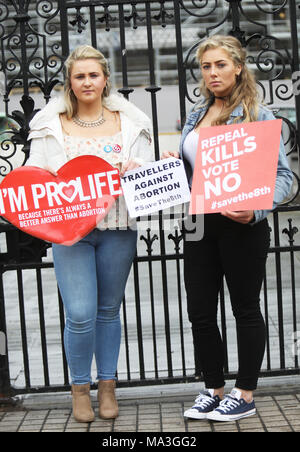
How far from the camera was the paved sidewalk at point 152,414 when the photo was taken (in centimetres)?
387

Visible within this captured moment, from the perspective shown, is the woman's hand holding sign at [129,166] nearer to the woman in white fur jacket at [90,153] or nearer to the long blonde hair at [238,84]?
the woman in white fur jacket at [90,153]

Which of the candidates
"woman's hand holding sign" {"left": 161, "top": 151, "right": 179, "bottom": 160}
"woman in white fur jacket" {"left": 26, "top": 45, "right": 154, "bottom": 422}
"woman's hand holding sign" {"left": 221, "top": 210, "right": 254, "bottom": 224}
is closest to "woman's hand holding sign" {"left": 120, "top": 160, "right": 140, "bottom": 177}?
"woman in white fur jacket" {"left": 26, "top": 45, "right": 154, "bottom": 422}

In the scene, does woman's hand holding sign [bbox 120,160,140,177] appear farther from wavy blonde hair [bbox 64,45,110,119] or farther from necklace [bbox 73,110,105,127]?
wavy blonde hair [bbox 64,45,110,119]

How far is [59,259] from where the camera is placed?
379cm

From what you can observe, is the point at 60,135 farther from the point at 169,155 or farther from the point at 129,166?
the point at 169,155

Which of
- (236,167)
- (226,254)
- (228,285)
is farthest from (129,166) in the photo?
(228,285)

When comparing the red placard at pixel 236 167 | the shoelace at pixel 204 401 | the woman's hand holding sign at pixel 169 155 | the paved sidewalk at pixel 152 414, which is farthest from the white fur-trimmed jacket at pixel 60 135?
the paved sidewalk at pixel 152 414

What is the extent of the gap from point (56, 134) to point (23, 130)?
73cm

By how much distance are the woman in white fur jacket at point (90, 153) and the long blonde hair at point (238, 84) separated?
0.48 meters

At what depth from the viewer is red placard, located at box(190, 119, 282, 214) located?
11.5 feet

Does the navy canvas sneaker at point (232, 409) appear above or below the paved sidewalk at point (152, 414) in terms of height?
above

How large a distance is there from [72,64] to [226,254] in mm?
1276
